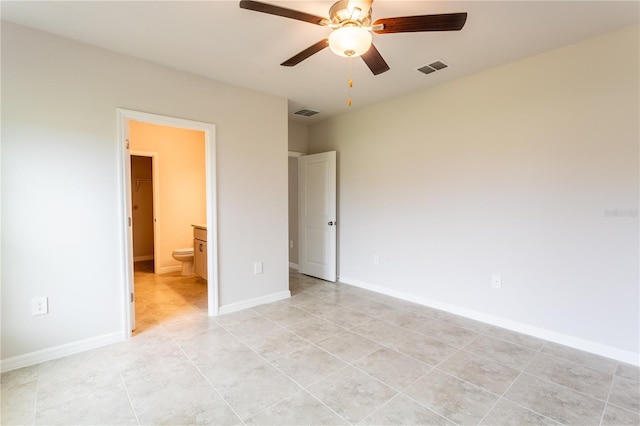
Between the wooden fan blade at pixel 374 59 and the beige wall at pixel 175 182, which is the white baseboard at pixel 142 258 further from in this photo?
→ the wooden fan blade at pixel 374 59

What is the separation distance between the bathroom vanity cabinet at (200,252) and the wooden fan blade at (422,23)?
338cm

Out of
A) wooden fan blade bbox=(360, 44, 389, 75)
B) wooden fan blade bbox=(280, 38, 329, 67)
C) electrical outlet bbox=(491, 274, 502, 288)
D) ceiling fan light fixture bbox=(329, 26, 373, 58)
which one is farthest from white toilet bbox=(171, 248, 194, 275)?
electrical outlet bbox=(491, 274, 502, 288)

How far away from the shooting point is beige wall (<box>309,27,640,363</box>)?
239cm

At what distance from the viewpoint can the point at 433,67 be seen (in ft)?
9.64

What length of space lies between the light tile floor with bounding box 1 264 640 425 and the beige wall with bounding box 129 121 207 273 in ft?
7.68

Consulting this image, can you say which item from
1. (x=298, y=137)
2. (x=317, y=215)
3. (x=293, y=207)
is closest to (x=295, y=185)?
(x=293, y=207)

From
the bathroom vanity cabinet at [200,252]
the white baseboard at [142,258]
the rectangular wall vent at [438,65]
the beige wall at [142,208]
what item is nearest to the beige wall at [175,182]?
the bathroom vanity cabinet at [200,252]

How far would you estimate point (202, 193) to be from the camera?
552 centimetres

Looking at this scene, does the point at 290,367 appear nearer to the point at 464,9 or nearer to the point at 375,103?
the point at 464,9

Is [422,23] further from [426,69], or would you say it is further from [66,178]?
[66,178]

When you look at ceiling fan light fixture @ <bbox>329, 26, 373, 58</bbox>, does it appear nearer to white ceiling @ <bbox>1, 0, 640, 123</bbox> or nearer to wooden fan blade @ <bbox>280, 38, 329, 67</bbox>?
wooden fan blade @ <bbox>280, 38, 329, 67</bbox>

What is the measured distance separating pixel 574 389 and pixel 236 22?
3.47 m

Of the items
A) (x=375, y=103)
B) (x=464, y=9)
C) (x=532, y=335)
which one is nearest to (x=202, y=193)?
(x=375, y=103)

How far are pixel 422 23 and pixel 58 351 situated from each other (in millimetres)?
3526
